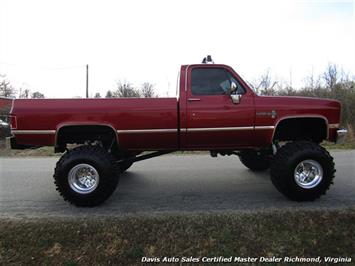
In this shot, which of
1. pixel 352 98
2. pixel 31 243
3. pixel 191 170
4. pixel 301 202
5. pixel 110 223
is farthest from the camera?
pixel 352 98

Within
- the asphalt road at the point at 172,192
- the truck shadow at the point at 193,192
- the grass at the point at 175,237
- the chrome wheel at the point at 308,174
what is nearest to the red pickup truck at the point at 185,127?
the chrome wheel at the point at 308,174

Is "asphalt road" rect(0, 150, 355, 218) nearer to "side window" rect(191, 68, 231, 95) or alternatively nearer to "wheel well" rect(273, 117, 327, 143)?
"wheel well" rect(273, 117, 327, 143)

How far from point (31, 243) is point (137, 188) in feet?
8.53

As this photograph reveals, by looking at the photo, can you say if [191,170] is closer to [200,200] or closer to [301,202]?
[200,200]

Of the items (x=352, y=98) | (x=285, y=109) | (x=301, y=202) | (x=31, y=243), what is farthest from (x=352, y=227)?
(x=352, y=98)

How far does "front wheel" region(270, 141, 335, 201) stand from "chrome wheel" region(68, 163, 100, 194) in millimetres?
2823

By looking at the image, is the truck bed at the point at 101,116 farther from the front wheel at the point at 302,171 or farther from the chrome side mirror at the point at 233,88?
the front wheel at the point at 302,171

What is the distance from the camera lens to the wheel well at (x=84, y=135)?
5613mm

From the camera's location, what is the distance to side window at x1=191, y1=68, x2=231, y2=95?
575 centimetres

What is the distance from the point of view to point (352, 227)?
4.43 meters

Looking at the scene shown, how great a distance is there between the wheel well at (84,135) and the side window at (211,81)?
1.57 m

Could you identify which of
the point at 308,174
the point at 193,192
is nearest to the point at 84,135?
the point at 193,192

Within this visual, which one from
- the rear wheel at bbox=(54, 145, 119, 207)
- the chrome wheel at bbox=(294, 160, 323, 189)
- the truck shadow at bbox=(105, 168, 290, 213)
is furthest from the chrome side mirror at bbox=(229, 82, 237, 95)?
the rear wheel at bbox=(54, 145, 119, 207)

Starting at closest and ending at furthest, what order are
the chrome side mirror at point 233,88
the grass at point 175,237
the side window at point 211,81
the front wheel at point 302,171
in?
1. the grass at point 175,237
2. the front wheel at point 302,171
3. the chrome side mirror at point 233,88
4. the side window at point 211,81
